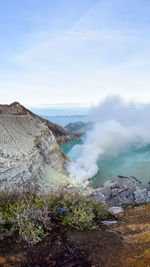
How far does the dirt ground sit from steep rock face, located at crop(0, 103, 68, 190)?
12.4ft

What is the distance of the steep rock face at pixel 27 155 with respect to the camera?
692 centimetres

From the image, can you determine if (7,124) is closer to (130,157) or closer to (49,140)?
(49,140)

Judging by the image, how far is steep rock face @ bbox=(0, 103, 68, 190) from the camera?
22.7ft

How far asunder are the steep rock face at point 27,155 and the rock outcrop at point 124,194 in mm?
1605

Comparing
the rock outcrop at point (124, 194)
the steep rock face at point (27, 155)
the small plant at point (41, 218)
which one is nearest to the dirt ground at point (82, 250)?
the small plant at point (41, 218)

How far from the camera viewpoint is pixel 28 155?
25.3ft

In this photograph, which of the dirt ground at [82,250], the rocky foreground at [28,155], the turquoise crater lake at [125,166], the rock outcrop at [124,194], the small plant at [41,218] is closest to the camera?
the dirt ground at [82,250]

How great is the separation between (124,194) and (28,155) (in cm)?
365

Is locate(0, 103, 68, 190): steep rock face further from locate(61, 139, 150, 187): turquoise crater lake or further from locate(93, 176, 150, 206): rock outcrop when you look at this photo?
locate(61, 139, 150, 187): turquoise crater lake

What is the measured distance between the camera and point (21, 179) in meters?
7.13

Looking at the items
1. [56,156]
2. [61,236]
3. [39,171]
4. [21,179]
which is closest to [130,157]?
[56,156]

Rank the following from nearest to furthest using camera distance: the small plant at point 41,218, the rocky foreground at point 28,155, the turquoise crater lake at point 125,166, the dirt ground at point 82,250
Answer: the dirt ground at point 82,250, the small plant at point 41,218, the rocky foreground at point 28,155, the turquoise crater lake at point 125,166

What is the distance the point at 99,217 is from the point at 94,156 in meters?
9.01

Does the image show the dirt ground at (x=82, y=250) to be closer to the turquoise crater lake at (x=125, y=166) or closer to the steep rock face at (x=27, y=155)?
the steep rock face at (x=27, y=155)
